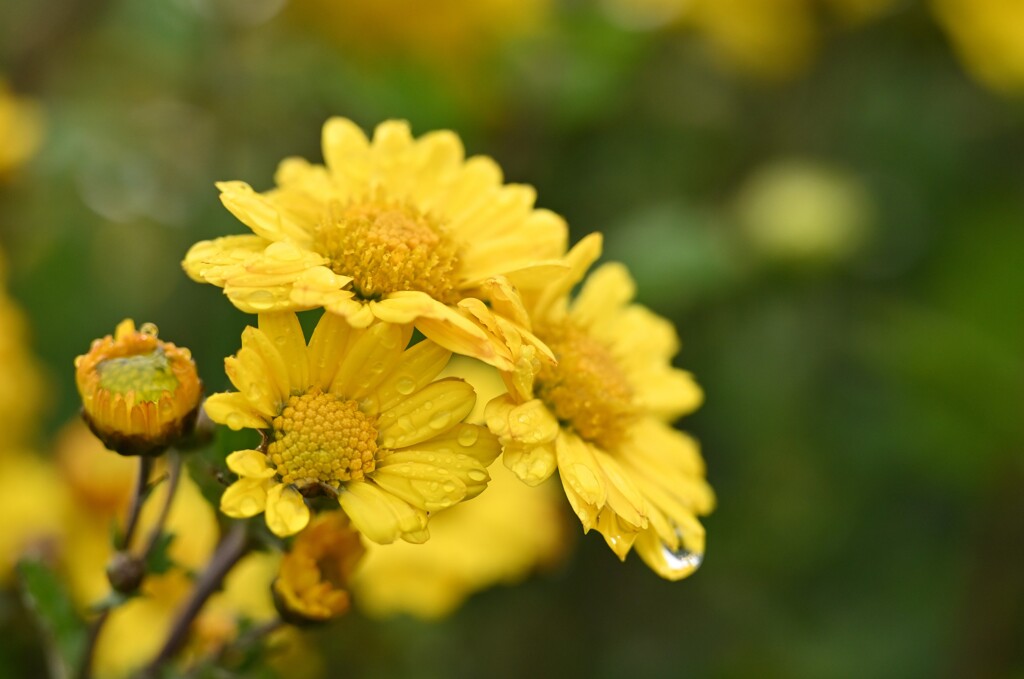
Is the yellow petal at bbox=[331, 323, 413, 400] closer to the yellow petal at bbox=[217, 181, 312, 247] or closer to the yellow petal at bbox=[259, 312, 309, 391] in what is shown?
the yellow petal at bbox=[259, 312, 309, 391]

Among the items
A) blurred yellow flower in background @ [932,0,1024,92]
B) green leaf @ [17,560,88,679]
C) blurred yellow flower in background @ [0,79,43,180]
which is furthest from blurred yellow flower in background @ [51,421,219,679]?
blurred yellow flower in background @ [932,0,1024,92]

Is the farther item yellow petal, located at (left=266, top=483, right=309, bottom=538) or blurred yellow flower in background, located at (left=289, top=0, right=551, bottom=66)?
blurred yellow flower in background, located at (left=289, top=0, right=551, bottom=66)

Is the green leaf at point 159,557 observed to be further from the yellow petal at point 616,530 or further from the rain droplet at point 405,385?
the yellow petal at point 616,530

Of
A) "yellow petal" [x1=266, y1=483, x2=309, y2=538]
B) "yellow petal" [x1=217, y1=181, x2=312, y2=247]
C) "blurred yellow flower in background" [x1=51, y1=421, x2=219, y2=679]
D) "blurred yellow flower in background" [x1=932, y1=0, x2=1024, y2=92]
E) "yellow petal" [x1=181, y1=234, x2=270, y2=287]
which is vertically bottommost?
"blurred yellow flower in background" [x1=51, y1=421, x2=219, y2=679]

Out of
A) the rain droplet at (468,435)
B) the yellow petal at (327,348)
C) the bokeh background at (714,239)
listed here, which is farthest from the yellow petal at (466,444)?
the bokeh background at (714,239)

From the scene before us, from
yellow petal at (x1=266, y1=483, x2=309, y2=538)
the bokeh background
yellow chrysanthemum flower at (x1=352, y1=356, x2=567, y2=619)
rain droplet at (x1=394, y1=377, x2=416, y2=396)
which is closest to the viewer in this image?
yellow petal at (x1=266, y1=483, x2=309, y2=538)

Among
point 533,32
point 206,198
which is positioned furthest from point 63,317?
point 533,32

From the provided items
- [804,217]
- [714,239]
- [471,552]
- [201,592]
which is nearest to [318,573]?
[201,592]
